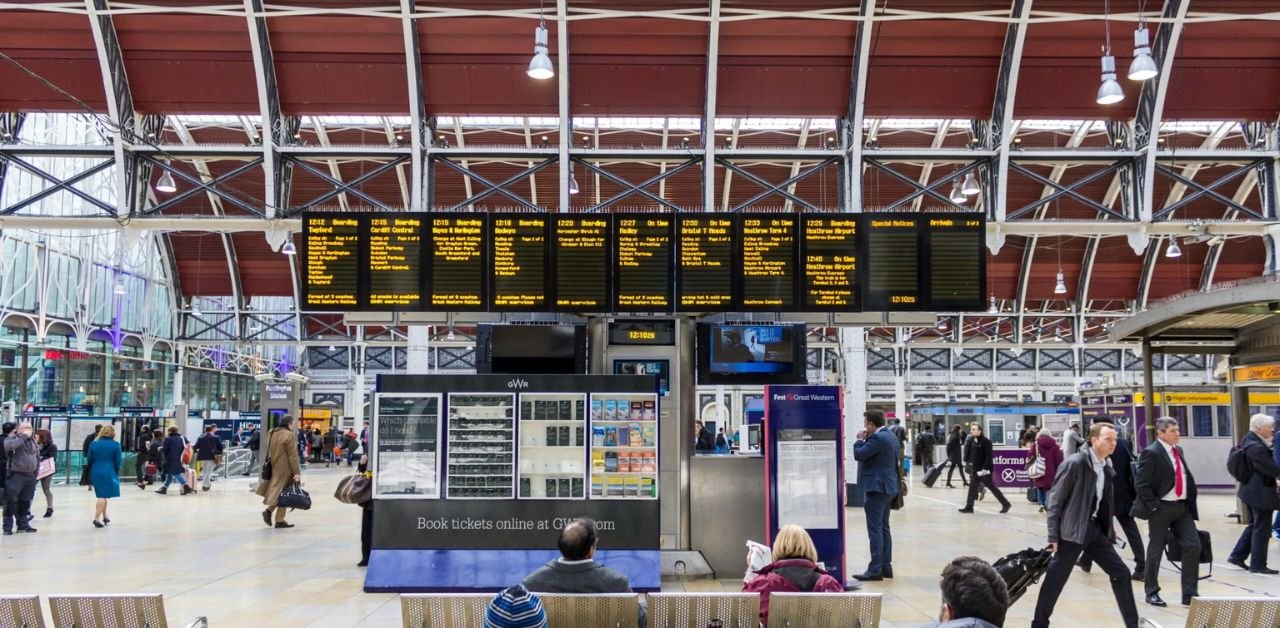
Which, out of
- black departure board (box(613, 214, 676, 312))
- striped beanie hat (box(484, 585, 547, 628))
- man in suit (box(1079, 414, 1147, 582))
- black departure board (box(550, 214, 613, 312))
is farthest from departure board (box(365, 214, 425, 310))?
man in suit (box(1079, 414, 1147, 582))

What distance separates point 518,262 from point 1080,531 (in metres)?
6.66

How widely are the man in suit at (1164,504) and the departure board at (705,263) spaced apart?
182 inches

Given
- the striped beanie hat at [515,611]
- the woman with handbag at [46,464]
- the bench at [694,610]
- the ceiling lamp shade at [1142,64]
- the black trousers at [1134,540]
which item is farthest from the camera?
the woman with handbag at [46,464]

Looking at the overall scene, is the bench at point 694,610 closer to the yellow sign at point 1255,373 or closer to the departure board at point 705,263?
the departure board at point 705,263

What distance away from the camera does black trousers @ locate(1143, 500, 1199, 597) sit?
880cm

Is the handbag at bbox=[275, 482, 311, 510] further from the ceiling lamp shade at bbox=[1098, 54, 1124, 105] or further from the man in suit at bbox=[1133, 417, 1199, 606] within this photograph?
the ceiling lamp shade at bbox=[1098, 54, 1124, 105]

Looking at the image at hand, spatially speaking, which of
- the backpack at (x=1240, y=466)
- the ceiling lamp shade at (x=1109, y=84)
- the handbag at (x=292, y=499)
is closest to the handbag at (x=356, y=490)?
the handbag at (x=292, y=499)

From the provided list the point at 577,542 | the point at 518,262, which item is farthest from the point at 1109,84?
the point at 577,542

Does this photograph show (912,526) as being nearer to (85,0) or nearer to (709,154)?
(709,154)

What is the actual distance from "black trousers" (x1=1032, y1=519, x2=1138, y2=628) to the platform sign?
272cm

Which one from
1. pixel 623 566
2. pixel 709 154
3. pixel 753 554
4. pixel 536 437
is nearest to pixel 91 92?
pixel 709 154

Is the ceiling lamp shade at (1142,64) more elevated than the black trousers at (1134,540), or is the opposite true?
the ceiling lamp shade at (1142,64)

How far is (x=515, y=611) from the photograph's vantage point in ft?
15.3

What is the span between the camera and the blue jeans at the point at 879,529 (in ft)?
32.7
